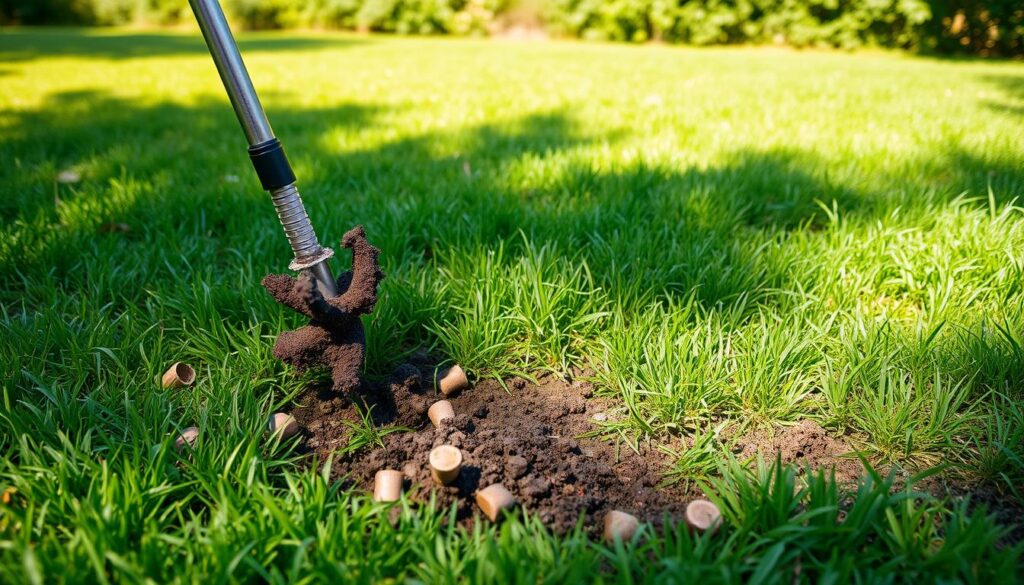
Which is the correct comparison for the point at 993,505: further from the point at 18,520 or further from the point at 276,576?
the point at 18,520

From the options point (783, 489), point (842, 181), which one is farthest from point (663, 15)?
point (783, 489)

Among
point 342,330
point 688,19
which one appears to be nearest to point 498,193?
point 342,330

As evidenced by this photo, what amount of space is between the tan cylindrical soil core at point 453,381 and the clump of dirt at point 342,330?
0.79ft

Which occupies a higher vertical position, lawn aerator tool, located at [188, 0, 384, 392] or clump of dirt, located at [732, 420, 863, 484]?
lawn aerator tool, located at [188, 0, 384, 392]

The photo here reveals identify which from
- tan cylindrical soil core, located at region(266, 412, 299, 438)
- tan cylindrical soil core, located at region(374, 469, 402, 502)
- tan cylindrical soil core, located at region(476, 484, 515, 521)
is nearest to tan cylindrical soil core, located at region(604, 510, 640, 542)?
tan cylindrical soil core, located at region(476, 484, 515, 521)

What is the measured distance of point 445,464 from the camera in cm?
108

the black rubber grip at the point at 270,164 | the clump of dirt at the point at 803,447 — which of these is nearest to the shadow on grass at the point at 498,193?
the clump of dirt at the point at 803,447

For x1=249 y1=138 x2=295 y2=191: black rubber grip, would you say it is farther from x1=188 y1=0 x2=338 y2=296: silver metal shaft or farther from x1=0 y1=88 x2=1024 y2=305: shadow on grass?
x1=0 y1=88 x2=1024 y2=305: shadow on grass

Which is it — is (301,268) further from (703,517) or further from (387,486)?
(703,517)

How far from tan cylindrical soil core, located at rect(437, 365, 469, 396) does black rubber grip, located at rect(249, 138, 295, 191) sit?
0.60m

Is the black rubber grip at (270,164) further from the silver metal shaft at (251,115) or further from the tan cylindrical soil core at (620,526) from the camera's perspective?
the tan cylindrical soil core at (620,526)

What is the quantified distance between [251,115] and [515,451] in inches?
36.1

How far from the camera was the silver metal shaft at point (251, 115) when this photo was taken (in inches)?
44.6

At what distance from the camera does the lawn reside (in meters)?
0.95
